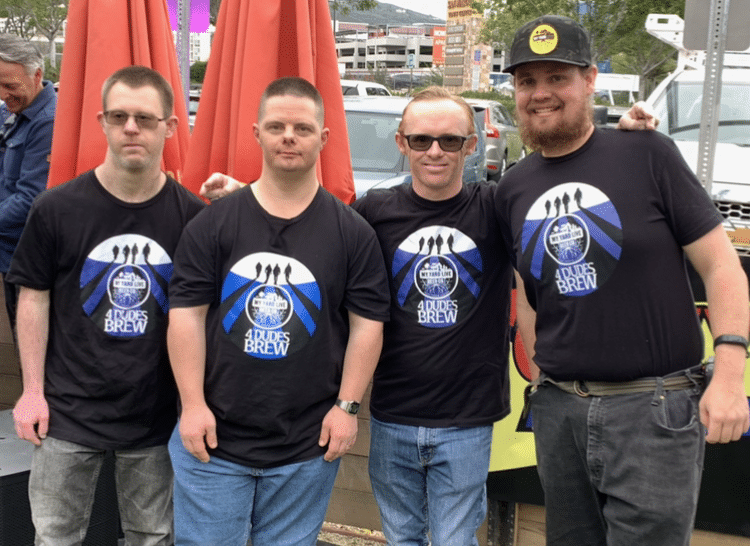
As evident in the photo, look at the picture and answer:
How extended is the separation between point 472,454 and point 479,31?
4894cm

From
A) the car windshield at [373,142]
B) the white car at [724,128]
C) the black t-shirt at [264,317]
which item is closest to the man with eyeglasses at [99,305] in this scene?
the black t-shirt at [264,317]

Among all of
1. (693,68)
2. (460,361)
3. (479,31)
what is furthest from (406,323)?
(479,31)

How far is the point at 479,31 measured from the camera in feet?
161

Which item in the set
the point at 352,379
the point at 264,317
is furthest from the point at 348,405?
the point at 264,317

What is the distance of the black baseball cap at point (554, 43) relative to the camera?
8.50 feet

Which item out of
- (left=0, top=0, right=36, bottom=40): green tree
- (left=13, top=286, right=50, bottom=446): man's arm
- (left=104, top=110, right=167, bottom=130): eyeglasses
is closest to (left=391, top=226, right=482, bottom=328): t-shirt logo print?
(left=104, top=110, right=167, bottom=130): eyeglasses

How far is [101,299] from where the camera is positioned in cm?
279

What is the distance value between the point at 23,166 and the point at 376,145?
544 centimetres

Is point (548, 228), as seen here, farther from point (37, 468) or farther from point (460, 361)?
point (37, 468)

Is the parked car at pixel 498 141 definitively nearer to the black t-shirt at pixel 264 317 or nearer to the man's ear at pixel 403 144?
the man's ear at pixel 403 144

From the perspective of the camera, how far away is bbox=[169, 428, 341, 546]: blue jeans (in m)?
2.65

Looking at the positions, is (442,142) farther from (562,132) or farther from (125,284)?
(125,284)

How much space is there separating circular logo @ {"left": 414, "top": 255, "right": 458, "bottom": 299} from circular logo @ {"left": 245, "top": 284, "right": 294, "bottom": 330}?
0.49 metres

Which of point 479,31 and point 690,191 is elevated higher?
point 479,31
